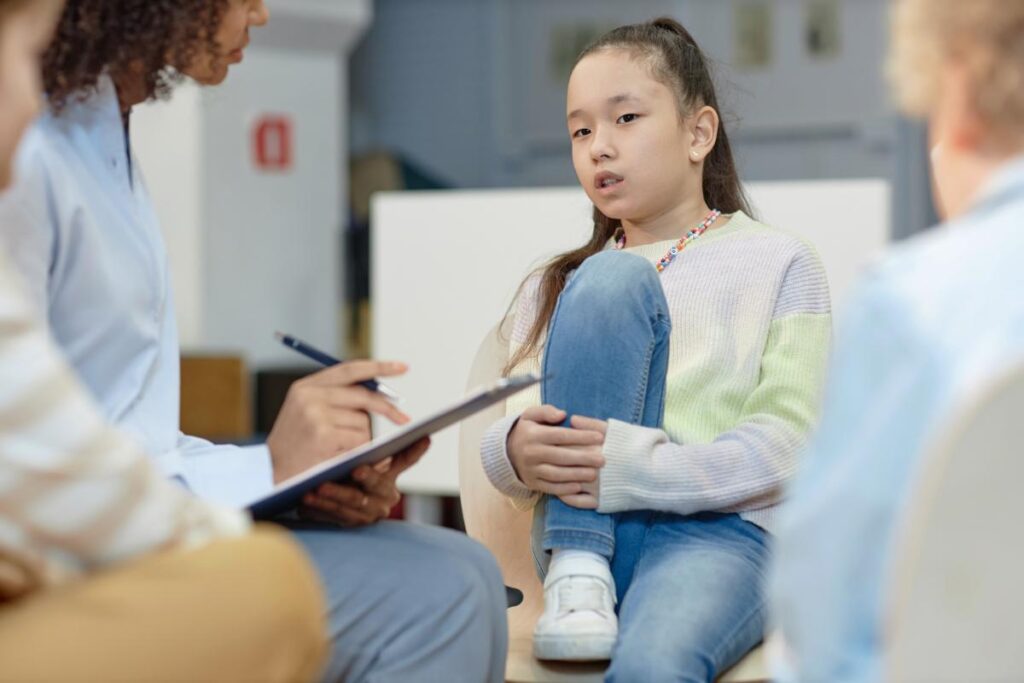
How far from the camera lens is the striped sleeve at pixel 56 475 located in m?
0.79

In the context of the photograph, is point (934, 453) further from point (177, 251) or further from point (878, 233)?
point (177, 251)

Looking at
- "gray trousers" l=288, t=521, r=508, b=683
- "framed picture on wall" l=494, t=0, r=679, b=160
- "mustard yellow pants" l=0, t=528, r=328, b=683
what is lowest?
"gray trousers" l=288, t=521, r=508, b=683

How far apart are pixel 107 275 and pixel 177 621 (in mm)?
449

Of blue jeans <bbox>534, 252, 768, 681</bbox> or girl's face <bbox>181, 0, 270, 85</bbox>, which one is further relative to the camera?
blue jeans <bbox>534, 252, 768, 681</bbox>

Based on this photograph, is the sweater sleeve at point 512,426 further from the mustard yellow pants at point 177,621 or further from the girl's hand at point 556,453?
the mustard yellow pants at point 177,621

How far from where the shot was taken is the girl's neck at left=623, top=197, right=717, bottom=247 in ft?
→ 5.82

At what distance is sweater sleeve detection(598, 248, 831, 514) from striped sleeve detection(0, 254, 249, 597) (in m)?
0.67

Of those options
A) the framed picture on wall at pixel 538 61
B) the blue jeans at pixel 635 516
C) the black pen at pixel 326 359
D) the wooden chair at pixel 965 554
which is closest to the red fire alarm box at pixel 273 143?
the framed picture on wall at pixel 538 61

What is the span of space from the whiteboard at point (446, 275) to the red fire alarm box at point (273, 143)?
2.08m

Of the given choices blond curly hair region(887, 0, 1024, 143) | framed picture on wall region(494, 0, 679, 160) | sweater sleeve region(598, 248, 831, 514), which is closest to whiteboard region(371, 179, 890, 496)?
sweater sleeve region(598, 248, 831, 514)

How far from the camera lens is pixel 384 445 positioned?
114 cm

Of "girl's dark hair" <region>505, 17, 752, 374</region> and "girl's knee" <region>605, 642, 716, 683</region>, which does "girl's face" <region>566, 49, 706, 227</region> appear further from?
"girl's knee" <region>605, 642, 716, 683</region>

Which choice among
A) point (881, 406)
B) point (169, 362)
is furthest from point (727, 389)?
point (881, 406)

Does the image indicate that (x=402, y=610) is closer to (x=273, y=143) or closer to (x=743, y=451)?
(x=743, y=451)
